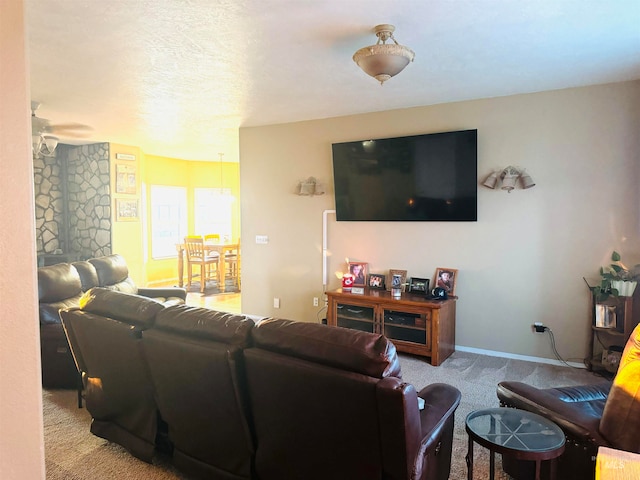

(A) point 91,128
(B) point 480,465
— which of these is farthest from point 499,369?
(A) point 91,128

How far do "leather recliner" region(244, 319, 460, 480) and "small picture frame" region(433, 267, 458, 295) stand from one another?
2553mm

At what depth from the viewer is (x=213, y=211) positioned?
9.45m

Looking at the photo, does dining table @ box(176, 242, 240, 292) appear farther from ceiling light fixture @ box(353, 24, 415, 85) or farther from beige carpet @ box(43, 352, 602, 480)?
ceiling light fixture @ box(353, 24, 415, 85)

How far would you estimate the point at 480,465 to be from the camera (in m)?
2.40

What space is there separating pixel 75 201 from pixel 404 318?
6007 millimetres

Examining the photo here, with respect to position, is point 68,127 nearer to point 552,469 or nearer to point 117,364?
point 117,364

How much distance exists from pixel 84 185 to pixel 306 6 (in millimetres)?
6170

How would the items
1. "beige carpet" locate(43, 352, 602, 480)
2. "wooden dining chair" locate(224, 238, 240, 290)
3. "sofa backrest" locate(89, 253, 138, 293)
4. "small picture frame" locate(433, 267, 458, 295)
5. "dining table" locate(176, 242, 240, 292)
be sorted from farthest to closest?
"wooden dining chair" locate(224, 238, 240, 290), "dining table" locate(176, 242, 240, 292), "sofa backrest" locate(89, 253, 138, 293), "small picture frame" locate(433, 267, 458, 295), "beige carpet" locate(43, 352, 602, 480)

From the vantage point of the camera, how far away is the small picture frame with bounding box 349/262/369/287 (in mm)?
4836

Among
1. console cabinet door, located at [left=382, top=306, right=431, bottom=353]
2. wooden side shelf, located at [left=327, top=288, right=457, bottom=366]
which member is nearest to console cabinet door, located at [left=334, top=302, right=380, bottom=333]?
wooden side shelf, located at [left=327, top=288, right=457, bottom=366]

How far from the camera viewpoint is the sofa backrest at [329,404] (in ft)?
4.90

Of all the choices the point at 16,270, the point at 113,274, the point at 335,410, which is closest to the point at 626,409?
the point at 335,410

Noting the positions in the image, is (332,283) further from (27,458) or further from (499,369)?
(27,458)

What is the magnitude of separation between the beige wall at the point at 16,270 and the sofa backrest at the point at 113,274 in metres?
3.96
